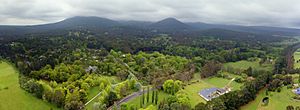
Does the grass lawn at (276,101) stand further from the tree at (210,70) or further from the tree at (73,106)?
the tree at (73,106)

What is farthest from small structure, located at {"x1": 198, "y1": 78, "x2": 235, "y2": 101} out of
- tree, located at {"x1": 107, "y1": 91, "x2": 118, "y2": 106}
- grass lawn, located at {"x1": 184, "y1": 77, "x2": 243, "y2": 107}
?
tree, located at {"x1": 107, "y1": 91, "x2": 118, "y2": 106}

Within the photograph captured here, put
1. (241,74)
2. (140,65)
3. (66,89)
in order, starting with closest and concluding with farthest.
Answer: (66,89), (241,74), (140,65)

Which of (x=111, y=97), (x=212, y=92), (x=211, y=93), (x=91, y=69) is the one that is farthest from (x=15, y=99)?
(x=212, y=92)

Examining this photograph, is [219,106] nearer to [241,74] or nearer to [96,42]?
[241,74]

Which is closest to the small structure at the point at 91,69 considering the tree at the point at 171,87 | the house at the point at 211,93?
the tree at the point at 171,87

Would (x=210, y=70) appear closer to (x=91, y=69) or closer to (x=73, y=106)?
(x=91, y=69)

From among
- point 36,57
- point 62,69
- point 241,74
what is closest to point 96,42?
point 36,57
